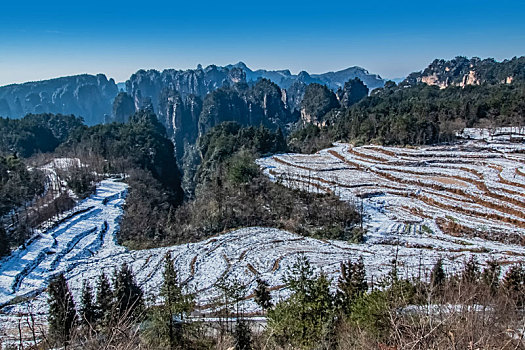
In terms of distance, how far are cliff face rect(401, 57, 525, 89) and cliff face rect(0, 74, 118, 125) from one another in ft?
465

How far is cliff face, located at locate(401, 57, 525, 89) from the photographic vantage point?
86.4m

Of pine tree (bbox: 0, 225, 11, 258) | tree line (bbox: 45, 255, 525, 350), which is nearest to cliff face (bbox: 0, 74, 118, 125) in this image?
pine tree (bbox: 0, 225, 11, 258)

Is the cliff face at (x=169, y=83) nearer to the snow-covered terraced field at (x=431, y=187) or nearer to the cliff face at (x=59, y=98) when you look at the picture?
the cliff face at (x=59, y=98)

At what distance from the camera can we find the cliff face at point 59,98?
471 ft

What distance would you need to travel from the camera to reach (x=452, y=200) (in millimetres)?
24469

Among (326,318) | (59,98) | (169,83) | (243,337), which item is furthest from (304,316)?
(59,98)

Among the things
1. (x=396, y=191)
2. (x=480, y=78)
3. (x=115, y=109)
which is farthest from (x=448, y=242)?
(x=115, y=109)

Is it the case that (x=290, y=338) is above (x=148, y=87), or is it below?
below

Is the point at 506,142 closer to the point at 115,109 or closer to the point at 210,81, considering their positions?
the point at 115,109

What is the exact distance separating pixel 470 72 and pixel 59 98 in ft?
549

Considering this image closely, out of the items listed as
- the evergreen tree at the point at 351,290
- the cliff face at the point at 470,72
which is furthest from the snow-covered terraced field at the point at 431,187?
the cliff face at the point at 470,72

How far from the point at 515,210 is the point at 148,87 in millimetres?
161189

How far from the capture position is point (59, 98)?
151 meters

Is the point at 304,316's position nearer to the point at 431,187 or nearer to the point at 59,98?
the point at 431,187
